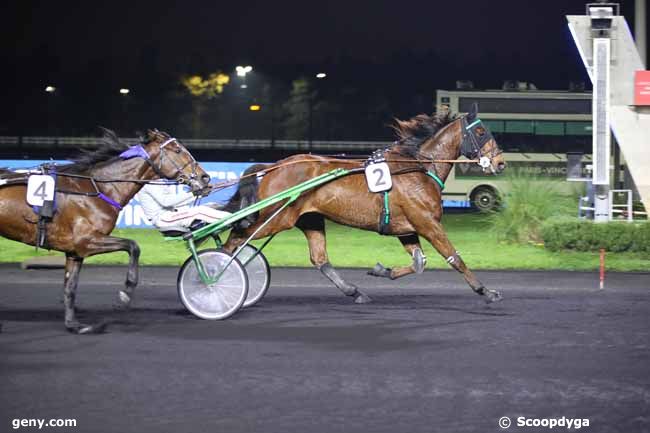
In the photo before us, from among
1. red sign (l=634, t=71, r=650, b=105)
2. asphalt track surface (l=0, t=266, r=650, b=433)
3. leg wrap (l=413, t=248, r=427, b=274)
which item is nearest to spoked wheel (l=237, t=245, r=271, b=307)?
asphalt track surface (l=0, t=266, r=650, b=433)

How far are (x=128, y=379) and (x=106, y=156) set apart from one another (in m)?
3.01

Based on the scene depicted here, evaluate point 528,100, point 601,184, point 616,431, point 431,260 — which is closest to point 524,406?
point 616,431

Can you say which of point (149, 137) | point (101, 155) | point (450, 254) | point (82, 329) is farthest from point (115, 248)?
point (450, 254)

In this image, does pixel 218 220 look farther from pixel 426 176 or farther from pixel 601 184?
pixel 601 184

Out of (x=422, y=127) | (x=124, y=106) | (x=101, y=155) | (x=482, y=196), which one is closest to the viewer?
(x=101, y=155)

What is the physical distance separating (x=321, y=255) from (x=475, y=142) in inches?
79.4

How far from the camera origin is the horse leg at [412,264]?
33.4ft

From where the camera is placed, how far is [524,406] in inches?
242

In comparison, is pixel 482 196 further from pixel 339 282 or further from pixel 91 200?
pixel 91 200

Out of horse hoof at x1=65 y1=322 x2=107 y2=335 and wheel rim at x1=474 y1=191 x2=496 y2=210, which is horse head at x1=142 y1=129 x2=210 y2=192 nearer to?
horse hoof at x1=65 y1=322 x2=107 y2=335

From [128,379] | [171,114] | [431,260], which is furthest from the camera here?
[171,114]

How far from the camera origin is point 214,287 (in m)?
9.33

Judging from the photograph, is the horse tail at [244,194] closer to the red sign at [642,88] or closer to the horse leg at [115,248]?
the horse leg at [115,248]

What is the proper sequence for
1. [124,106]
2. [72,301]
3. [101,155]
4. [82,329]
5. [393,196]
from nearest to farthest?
[82,329], [72,301], [101,155], [393,196], [124,106]
